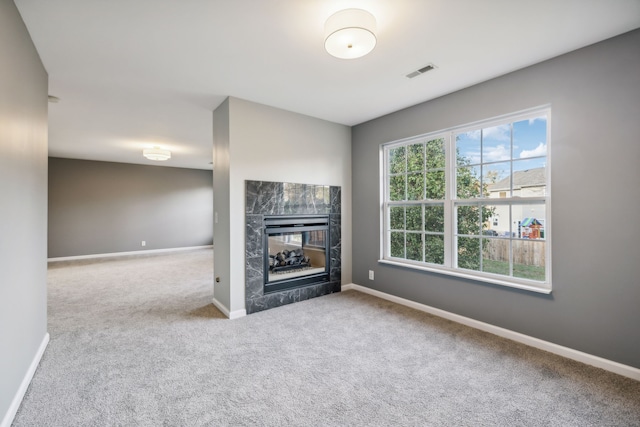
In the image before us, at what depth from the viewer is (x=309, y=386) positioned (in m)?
2.01

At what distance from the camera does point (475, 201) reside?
3.06 metres

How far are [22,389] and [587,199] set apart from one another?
4.33 m

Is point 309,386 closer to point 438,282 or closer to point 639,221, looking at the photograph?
point 438,282

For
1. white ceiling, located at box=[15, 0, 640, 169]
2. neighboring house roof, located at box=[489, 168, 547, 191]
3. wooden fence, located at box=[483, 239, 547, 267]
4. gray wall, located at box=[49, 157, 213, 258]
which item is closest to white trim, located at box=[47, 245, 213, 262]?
gray wall, located at box=[49, 157, 213, 258]

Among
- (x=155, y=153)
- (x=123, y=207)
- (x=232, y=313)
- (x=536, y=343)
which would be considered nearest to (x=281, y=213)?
(x=232, y=313)

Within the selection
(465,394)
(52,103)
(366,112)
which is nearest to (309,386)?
(465,394)

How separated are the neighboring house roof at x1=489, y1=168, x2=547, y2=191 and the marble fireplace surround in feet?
6.96

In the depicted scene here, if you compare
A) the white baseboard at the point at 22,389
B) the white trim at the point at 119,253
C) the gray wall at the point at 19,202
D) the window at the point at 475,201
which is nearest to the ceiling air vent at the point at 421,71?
the window at the point at 475,201

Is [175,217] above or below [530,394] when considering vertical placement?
above

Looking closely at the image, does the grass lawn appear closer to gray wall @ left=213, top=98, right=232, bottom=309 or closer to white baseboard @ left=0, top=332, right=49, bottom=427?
gray wall @ left=213, top=98, right=232, bottom=309

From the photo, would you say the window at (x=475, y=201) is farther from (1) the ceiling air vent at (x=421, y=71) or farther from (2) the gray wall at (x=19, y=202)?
(2) the gray wall at (x=19, y=202)

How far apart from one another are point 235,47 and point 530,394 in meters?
3.33

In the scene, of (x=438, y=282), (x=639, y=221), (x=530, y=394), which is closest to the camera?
(x=530, y=394)

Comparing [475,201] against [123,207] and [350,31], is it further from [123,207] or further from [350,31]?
[123,207]
